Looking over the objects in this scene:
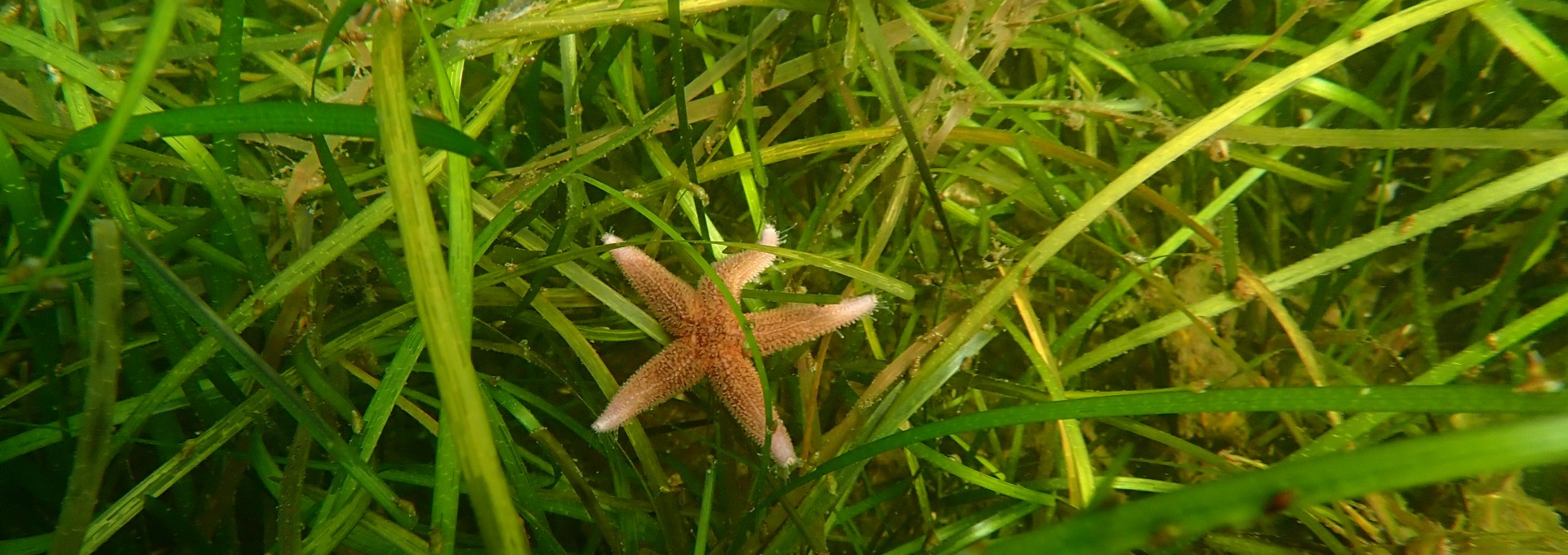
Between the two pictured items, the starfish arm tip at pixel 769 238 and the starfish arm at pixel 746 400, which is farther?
the starfish arm tip at pixel 769 238

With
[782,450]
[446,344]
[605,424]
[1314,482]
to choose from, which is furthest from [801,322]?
[1314,482]

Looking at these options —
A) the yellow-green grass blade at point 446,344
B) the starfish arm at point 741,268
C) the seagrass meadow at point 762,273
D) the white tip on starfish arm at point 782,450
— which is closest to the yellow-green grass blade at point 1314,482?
the seagrass meadow at point 762,273

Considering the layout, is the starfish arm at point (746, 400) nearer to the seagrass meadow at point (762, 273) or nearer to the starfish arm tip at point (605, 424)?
the seagrass meadow at point (762, 273)

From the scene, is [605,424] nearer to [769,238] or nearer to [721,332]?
[721,332]

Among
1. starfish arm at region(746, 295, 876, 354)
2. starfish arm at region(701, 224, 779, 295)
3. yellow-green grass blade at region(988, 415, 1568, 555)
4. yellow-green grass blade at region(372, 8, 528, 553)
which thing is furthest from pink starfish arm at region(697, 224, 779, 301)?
yellow-green grass blade at region(988, 415, 1568, 555)

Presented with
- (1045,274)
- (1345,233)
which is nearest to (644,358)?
(1045,274)

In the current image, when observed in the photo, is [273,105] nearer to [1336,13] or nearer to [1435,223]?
[1435,223]

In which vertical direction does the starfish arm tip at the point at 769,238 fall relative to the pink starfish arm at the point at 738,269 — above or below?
above
